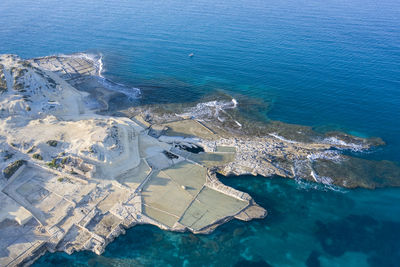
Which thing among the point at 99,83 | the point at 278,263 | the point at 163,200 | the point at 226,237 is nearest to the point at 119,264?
the point at 163,200

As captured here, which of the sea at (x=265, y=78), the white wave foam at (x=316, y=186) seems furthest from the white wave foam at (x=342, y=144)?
the white wave foam at (x=316, y=186)

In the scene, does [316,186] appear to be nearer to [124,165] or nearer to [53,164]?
[124,165]

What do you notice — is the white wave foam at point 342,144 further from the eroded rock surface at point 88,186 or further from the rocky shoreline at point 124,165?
the eroded rock surface at point 88,186

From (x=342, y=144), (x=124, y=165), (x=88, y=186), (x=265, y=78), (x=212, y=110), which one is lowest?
(x=88, y=186)

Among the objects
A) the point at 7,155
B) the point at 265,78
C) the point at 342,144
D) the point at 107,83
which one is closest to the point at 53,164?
the point at 7,155

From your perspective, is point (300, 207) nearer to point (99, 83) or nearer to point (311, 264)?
point (311, 264)

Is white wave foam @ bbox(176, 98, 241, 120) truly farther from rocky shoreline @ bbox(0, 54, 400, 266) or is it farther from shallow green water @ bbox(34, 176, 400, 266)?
shallow green water @ bbox(34, 176, 400, 266)

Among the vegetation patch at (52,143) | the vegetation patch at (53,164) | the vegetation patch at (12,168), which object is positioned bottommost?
Answer: the vegetation patch at (12,168)
